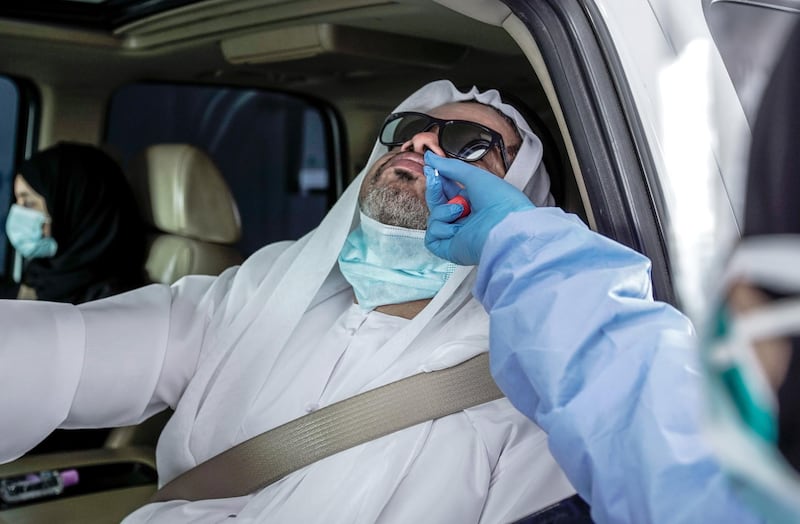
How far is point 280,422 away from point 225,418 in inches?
6.0

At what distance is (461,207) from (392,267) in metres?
0.39

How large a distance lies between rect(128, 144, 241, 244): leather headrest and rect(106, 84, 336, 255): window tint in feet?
5.53

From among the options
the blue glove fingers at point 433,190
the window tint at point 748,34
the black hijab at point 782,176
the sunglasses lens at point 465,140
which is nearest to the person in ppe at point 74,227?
the sunglasses lens at point 465,140

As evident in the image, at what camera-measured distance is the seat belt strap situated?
5.17ft

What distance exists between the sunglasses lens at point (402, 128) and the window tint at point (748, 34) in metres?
0.68

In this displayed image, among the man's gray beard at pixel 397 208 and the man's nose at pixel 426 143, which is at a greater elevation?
the man's nose at pixel 426 143

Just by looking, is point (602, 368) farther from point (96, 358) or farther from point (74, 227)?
point (74, 227)

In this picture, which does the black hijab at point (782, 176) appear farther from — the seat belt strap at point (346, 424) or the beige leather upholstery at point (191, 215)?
Answer: the beige leather upholstery at point (191, 215)

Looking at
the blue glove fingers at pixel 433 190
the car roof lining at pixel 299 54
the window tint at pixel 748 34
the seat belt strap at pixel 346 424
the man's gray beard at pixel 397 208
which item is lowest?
the seat belt strap at pixel 346 424

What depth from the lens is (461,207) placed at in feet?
4.75

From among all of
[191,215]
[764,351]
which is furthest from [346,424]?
[191,215]

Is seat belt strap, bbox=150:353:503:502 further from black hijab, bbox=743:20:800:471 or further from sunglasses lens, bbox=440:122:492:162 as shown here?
black hijab, bbox=743:20:800:471

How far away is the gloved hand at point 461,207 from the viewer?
1354 mm

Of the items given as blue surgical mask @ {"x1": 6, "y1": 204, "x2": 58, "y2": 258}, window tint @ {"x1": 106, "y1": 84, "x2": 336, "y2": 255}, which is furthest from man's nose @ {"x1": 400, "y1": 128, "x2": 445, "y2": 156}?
window tint @ {"x1": 106, "y1": 84, "x2": 336, "y2": 255}
